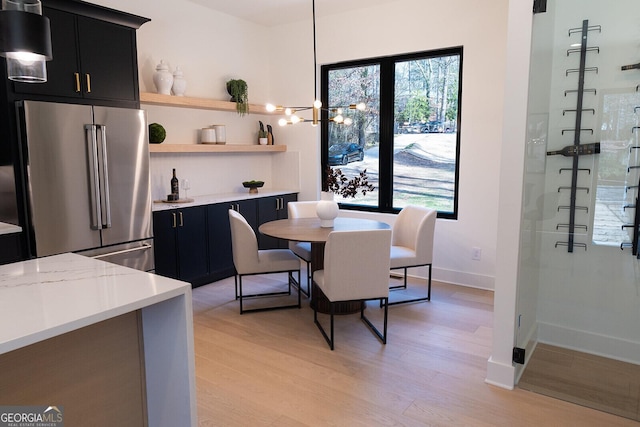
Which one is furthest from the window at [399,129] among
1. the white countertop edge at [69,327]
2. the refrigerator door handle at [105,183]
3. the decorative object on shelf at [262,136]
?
the white countertop edge at [69,327]

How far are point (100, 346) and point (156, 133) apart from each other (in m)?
2.97

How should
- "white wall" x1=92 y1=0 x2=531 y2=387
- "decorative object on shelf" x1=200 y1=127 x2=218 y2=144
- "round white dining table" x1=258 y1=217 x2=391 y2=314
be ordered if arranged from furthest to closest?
"decorative object on shelf" x1=200 y1=127 x2=218 y2=144, "white wall" x1=92 y1=0 x2=531 y2=387, "round white dining table" x1=258 y1=217 x2=391 y2=314

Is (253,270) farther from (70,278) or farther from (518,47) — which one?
(518,47)

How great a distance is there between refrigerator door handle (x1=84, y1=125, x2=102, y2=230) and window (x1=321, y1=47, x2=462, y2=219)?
94.3 inches

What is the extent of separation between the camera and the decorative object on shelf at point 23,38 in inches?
57.8

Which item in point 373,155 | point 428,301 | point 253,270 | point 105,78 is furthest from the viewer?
point 373,155

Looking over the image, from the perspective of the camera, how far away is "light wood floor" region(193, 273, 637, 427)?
235 cm

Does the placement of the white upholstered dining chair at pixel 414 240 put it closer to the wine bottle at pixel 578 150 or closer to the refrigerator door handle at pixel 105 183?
the wine bottle at pixel 578 150

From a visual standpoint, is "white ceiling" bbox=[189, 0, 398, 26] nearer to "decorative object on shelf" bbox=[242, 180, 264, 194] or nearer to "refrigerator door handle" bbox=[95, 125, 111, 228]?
"decorative object on shelf" bbox=[242, 180, 264, 194]

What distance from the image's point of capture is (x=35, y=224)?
306cm

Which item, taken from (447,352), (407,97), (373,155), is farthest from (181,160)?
(447,352)

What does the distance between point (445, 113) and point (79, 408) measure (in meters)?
4.12

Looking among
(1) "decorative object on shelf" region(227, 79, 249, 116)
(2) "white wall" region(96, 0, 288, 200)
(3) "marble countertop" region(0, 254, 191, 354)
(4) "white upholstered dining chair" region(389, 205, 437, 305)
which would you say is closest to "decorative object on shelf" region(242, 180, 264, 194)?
(2) "white wall" region(96, 0, 288, 200)

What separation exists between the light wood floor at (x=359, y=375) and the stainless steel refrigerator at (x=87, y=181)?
3.23 ft
